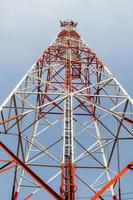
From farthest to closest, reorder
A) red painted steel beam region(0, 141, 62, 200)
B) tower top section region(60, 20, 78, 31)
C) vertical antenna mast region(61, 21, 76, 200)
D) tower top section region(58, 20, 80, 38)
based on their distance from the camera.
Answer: tower top section region(60, 20, 78, 31) < tower top section region(58, 20, 80, 38) < vertical antenna mast region(61, 21, 76, 200) < red painted steel beam region(0, 141, 62, 200)

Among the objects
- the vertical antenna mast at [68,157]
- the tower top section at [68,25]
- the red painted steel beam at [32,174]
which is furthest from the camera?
the tower top section at [68,25]

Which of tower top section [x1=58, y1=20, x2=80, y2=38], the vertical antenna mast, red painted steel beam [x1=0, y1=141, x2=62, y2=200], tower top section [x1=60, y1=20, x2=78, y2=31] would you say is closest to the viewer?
red painted steel beam [x1=0, y1=141, x2=62, y2=200]

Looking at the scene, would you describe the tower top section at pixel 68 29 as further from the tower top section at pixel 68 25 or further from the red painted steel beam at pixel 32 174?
the red painted steel beam at pixel 32 174

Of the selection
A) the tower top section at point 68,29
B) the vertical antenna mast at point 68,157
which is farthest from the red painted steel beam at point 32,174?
the tower top section at point 68,29

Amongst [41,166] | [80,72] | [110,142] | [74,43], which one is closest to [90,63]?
[80,72]

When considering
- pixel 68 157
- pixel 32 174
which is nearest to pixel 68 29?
pixel 68 157

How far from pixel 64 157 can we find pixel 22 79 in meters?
3.93

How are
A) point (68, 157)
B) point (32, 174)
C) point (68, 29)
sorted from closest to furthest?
point (32, 174)
point (68, 157)
point (68, 29)

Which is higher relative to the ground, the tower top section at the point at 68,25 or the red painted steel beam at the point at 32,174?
the tower top section at the point at 68,25

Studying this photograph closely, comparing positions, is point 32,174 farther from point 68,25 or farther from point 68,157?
point 68,25

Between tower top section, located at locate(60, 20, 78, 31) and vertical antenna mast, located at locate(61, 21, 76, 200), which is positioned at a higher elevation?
tower top section, located at locate(60, 20, 78, 31)

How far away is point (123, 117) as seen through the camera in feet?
56.1

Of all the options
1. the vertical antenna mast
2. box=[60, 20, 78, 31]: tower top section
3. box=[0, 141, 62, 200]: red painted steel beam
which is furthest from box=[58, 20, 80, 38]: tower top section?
box=[0, 141, 62, 200]: red painted steel beam

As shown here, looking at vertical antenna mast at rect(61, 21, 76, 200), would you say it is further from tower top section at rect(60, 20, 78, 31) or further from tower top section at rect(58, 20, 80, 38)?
tower top section at rect(60, 20, 78, 31)
